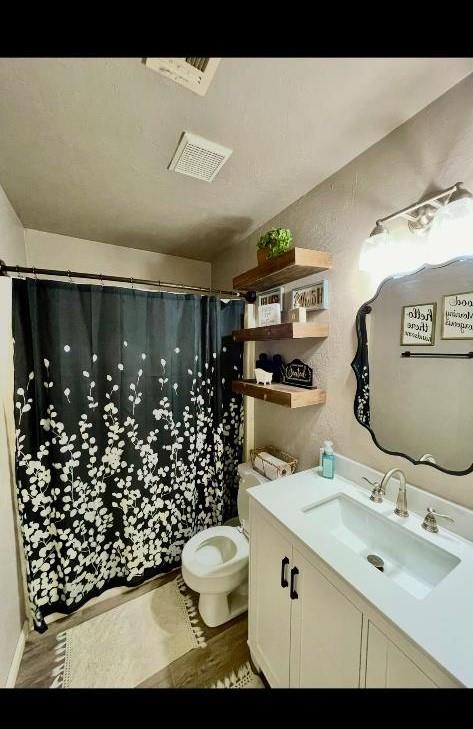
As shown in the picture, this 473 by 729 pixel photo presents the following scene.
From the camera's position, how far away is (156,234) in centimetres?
186

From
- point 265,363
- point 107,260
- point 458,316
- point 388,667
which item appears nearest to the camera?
A: point 388,667

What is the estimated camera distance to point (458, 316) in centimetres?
87

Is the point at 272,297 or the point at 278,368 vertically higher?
the point at 272,297

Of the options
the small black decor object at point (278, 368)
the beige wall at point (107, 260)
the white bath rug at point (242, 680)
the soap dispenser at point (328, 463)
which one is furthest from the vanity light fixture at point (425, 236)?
Result: the white bath rug at point (242, 680)

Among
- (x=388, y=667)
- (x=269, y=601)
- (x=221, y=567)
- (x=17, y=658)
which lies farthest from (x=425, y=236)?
(x=17, y=658)

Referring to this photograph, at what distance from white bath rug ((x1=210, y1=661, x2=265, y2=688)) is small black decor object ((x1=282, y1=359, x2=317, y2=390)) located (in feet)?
4.28

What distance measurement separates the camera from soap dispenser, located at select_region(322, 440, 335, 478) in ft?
4.06

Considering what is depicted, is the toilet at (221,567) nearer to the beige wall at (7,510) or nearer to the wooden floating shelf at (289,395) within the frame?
the wooden floating shelf at (289,395)

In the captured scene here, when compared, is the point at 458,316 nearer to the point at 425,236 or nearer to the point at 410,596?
the point at 425,236

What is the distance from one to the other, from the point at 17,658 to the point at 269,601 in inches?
47.7

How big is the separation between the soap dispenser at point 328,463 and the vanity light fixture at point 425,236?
0.82 meters

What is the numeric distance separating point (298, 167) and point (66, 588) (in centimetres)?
243

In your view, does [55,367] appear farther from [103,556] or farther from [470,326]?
[470,326]
